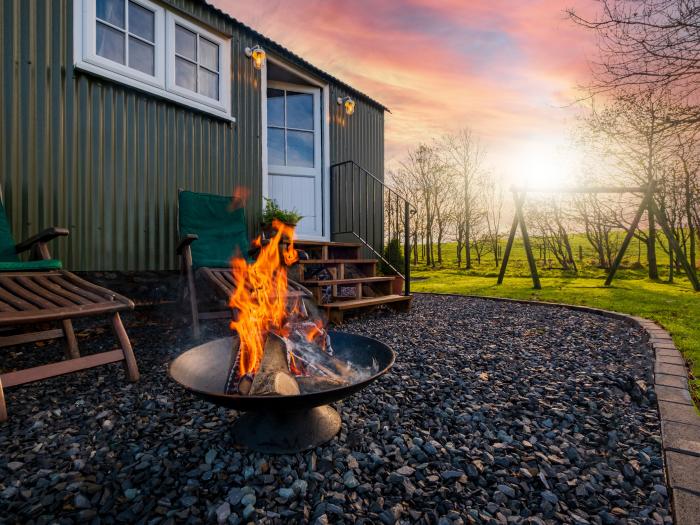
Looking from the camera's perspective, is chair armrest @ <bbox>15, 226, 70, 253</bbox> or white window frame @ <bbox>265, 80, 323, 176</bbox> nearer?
Result: chair armrest @ <bbox>15, 226, 70, 253</bbox>

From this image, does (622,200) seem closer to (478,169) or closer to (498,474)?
(478,169)

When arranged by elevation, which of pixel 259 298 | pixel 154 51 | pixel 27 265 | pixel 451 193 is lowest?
pixel 259 298

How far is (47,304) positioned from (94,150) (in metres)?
1.93

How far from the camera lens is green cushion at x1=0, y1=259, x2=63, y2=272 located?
80.0 inches

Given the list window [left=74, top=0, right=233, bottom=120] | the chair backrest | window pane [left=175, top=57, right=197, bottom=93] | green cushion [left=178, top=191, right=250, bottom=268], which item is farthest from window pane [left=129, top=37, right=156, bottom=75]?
the chair backrest

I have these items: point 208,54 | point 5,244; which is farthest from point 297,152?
point 5,244

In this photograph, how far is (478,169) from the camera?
16109 mm

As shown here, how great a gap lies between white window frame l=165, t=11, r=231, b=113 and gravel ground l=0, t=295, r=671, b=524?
2849mm

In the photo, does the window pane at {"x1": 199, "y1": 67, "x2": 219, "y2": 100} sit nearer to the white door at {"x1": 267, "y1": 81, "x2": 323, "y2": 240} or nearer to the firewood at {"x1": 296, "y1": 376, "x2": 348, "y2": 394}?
the white door at {"x1": 267, "y1": 81, "x2": 323, "y2": 240}

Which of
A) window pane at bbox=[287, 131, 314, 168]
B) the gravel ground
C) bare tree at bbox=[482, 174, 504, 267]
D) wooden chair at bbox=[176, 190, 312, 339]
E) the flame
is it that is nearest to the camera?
the gravel ground

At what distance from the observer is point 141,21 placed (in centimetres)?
349

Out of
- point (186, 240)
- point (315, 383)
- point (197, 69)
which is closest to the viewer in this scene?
point (315, 383)

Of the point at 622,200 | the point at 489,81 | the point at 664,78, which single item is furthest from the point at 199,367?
the point at 622,200

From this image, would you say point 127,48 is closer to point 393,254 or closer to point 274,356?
point 274,356
